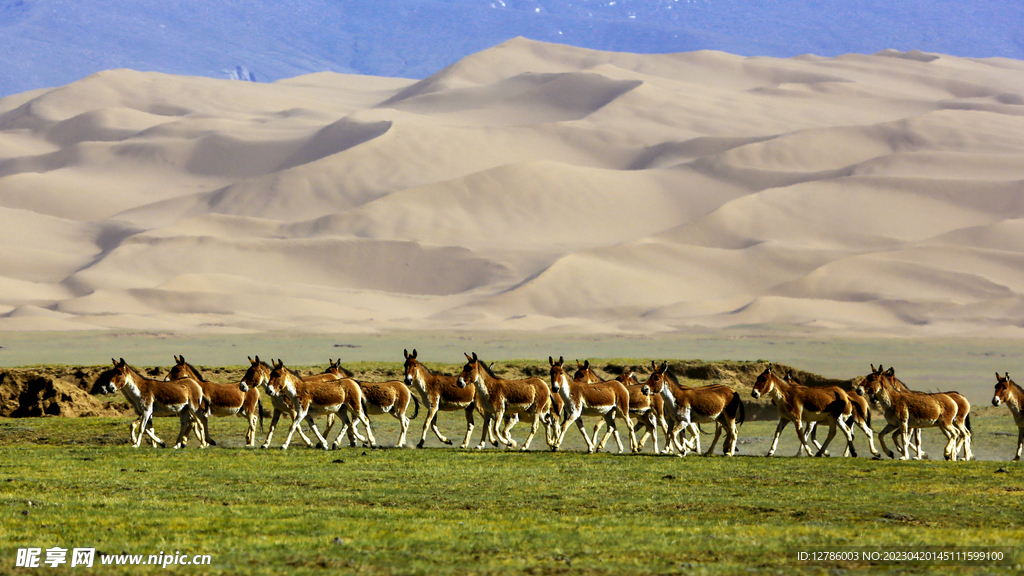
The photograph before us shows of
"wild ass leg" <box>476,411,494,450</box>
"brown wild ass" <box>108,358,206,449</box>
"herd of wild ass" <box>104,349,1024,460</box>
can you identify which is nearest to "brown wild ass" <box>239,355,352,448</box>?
"herd of wild ass" <box>104,349,1024,460</box>

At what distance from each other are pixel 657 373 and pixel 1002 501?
7.71 m

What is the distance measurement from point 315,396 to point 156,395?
3.02 meters

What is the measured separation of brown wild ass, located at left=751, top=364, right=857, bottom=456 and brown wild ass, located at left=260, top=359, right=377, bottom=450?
7.89 metres

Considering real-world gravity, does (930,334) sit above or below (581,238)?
below

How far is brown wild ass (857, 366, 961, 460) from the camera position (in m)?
22.5

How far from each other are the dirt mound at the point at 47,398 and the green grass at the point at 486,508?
31.1 feet

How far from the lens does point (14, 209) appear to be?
15188 cm

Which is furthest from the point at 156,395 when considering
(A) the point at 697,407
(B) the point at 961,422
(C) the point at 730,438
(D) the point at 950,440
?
(B) the point at 961,422

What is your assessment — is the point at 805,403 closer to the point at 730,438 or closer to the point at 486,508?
the point at 730,438

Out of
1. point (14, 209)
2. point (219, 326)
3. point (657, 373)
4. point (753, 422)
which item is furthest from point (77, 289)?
point (657, 373)

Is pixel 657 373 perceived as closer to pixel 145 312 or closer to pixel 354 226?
pixel 145 312

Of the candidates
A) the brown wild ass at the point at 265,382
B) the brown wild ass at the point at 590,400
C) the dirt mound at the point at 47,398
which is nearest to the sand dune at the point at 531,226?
the dirt mound at the point at 47,398

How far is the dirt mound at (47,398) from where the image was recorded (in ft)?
106

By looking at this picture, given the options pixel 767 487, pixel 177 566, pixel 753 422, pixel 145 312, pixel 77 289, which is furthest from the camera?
pixel 77 289
